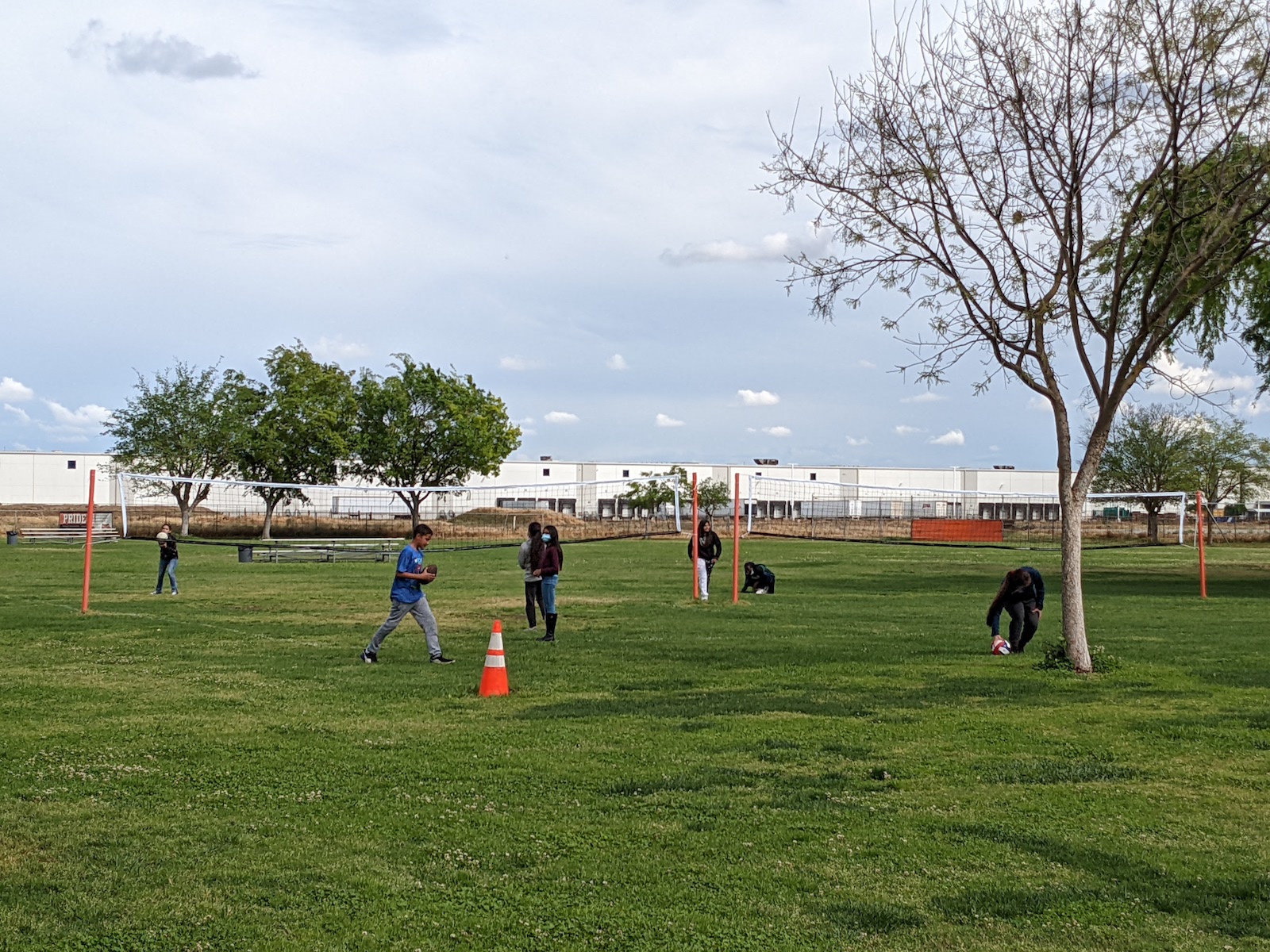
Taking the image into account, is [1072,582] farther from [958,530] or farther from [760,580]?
[958,530]

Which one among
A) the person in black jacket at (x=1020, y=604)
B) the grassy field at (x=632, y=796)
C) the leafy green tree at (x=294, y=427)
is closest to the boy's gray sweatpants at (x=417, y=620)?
the grassy field at (x=632, y=796)

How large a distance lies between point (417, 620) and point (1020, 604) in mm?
7726

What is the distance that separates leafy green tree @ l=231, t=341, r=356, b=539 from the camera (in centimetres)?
7225

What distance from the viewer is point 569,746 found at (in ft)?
30.9

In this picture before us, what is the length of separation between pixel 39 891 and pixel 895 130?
38.2ft

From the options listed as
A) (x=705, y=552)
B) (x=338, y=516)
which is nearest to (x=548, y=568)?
(x=705, y=552)

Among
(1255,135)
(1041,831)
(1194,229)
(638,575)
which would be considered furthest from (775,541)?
(1041,831)

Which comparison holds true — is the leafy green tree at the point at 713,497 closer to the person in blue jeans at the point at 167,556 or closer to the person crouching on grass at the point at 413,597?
the person in blue jeans at the point at 167,556

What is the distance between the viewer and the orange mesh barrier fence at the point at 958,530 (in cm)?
7088

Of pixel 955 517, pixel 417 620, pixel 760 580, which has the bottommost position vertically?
pixel 760 580

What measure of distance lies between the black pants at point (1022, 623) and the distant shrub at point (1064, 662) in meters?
0.95

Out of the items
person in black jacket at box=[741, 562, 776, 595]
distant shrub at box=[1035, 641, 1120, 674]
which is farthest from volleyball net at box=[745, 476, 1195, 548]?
distant shrub at box=[1035, 641, 1120, 674]

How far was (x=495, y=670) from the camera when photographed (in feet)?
39.6

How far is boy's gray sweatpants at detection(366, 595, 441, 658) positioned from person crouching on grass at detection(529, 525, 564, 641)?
2536mm
